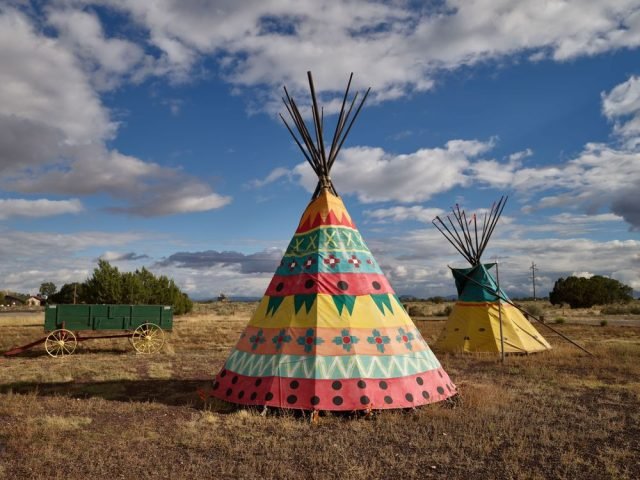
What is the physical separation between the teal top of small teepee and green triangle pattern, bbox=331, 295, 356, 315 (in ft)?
29.9

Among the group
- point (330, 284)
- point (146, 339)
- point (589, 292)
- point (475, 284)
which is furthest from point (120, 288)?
point (589, 292)

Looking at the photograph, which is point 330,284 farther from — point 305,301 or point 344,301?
point 305,301

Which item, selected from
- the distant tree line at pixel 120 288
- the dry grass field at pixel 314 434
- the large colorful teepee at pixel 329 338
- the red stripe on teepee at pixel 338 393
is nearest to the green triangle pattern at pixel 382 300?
the large colorful teepee at pixel 329 338

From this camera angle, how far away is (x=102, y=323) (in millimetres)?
17031

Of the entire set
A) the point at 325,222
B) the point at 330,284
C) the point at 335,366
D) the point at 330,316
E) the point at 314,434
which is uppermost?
the point at 325,222

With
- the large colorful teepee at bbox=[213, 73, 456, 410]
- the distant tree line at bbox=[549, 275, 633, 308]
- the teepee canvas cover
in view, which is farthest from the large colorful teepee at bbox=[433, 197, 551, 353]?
the distant tree line at bbox=[549, 275, 633, 308]

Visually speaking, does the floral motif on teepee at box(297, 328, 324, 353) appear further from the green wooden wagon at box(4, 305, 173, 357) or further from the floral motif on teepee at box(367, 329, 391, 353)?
the green wooden wagon at box(4, 305, 173, 357)

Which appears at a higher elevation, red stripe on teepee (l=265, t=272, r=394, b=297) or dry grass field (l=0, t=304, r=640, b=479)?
red stripe on teepee (l=265, t=272, r=394, b=297)

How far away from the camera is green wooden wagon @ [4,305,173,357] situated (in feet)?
53.9

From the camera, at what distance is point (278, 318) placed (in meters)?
8.73

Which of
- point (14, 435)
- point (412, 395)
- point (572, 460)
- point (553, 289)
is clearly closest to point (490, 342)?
point (412, 395)

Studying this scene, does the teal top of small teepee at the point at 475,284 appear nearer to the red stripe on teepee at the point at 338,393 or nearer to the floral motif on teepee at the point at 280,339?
the red stripe on teepee at the point at 338,393

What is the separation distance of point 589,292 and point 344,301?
176ft

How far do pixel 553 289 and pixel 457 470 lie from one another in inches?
2276
